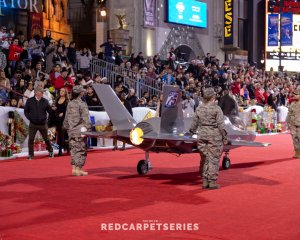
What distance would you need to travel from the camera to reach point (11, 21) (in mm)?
30594

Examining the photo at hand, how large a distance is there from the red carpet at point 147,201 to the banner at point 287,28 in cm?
3714

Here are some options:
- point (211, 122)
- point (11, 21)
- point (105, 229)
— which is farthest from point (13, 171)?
point (11, 21)

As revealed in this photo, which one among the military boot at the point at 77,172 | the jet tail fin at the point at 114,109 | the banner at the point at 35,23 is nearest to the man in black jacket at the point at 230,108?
the jet tail fin at the point at 114,109

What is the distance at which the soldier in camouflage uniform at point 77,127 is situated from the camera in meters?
11.8

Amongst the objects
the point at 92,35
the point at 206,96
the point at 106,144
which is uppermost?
the point at 92,35

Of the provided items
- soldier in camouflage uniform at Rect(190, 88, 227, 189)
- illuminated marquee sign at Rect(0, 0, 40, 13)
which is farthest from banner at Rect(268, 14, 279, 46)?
soldier in camouflage uniform at Rect(190, 88, 227, 189)

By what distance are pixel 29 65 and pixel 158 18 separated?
15.8 m

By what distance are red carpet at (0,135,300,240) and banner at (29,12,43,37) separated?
654 inches

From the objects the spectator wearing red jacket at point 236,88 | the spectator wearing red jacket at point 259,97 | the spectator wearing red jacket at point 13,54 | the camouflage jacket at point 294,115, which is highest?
the spectator wearing red jacket at point 13,54

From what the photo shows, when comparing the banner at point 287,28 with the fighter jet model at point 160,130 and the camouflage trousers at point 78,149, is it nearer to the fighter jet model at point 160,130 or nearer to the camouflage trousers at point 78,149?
the fighter jet model at point 160,130

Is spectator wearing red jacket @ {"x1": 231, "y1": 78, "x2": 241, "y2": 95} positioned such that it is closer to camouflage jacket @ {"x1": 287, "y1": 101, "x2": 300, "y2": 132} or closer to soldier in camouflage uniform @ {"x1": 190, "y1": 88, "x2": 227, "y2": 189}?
camouflage jacket @ {"x1": 287, "y1": 101, "x2": 300, "y2": 132}

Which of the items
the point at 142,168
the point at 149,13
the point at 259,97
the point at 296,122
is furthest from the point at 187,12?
the point at 142,168

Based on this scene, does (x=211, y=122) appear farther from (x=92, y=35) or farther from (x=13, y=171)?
(x=92, y=35)

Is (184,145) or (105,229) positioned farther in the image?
(184,145)
